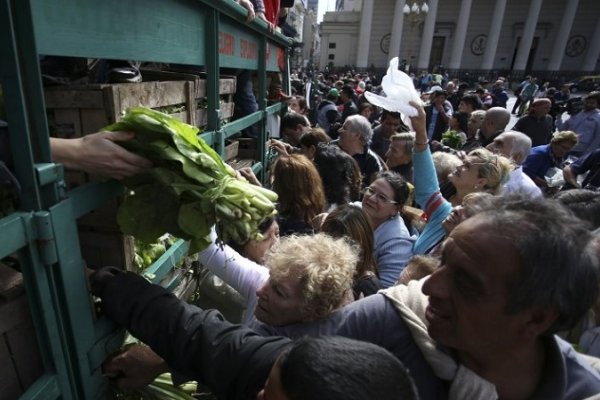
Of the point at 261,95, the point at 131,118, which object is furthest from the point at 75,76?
the point at 261,95

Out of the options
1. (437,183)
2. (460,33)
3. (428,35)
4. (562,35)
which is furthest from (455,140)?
(562,35)

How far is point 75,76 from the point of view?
1701 millimetres

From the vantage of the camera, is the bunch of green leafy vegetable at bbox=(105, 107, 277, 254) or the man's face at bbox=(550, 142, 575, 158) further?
the man's face at bbox=(550, 142, 575, 158)

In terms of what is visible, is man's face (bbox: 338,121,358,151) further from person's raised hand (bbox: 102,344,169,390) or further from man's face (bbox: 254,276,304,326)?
person's raised hand (bbox: 102,344,169,390)

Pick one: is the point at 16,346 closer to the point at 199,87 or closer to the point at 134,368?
the point at 134,368

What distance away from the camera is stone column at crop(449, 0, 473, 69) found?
1554 inches

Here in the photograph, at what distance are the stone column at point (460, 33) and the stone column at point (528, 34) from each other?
234 inches

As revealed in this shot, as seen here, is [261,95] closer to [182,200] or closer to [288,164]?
[288,164]

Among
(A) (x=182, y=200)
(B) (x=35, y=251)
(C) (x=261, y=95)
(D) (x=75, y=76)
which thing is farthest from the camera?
(C) (x=261, y=95)

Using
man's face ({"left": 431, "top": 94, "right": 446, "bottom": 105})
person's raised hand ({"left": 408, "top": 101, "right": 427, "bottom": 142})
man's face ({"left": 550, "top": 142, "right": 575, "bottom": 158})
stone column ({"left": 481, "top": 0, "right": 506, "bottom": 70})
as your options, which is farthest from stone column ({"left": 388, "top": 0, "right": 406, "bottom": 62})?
person's raised hand ({"left": 408, "top": 101, "right": 427, "bottom": 142})

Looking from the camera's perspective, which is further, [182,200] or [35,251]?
[182,200]

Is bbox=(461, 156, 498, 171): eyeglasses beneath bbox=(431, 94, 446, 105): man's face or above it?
beneath

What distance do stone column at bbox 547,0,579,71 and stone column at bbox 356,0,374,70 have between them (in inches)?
795

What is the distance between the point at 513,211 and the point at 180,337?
1261mm
